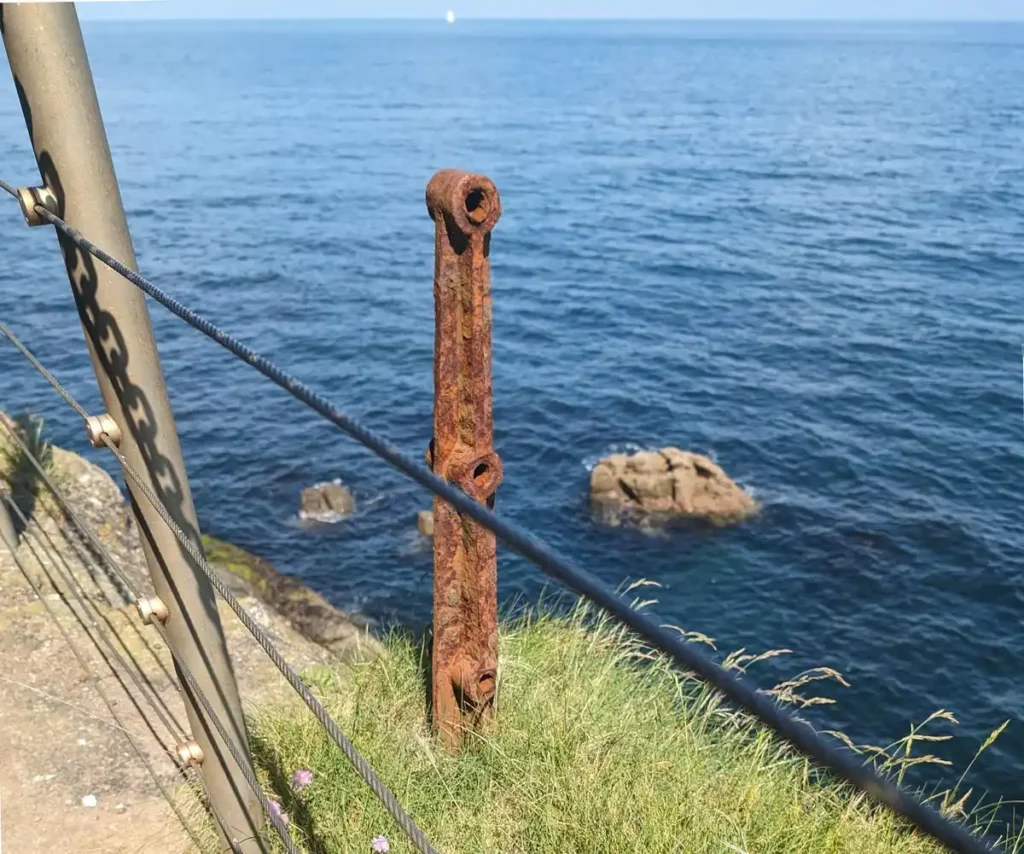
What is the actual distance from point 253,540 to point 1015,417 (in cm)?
1775

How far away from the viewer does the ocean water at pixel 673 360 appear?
17250mm

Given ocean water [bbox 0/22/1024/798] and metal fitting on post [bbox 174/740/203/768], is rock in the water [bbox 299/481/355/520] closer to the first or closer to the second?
ocean water [bbox 0/22/1024/798]

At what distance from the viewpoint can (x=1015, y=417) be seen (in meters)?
23.5

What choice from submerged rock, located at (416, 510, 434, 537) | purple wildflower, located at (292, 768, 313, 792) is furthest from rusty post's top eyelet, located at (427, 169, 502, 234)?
submerged rock, located at (416, 510, 434, 537)

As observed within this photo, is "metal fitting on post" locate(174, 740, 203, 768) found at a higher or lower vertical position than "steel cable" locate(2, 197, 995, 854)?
lower

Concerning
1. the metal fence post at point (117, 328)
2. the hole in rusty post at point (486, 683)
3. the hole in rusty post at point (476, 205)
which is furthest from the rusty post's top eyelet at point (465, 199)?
the hole in rusty post at point (486, 683)

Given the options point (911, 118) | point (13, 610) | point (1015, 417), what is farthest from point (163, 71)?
point (13, 610)

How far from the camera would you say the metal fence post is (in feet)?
8.16

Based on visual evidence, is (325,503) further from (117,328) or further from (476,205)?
(117,328)

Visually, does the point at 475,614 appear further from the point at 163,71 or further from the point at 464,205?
the point at 163,71

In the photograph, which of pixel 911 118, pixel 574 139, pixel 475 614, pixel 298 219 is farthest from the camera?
pixel 911 118

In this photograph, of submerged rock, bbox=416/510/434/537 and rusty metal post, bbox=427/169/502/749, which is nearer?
rusty metal post, bbox=427/169/502/749

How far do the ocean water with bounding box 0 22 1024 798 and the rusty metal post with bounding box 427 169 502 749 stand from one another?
1081 cm

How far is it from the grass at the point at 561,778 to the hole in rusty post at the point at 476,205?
88.0 inches
